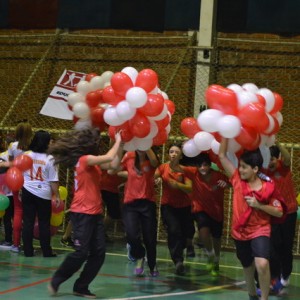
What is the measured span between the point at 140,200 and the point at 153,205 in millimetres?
182

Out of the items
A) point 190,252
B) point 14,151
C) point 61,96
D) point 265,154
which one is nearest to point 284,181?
point 265,154

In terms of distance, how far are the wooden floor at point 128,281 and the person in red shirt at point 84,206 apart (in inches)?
9.9

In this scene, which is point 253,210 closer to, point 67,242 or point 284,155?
point 284,155

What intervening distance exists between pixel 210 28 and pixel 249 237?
565 cm

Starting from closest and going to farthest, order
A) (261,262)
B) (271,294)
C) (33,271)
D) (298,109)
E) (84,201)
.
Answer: (261,262) < (84,201) < (271,294) < (33,271) < (298,109)

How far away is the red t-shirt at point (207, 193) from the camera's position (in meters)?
8.06

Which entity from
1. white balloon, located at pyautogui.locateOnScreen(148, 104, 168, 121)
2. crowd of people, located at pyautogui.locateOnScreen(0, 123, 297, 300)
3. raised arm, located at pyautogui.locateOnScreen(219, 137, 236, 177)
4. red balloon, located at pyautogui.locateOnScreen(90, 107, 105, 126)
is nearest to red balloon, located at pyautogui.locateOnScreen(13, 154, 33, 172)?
crowd of people, located at pyautogui.locateOnScreen(0, 123, 297, 300)

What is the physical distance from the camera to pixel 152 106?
21.6 ft

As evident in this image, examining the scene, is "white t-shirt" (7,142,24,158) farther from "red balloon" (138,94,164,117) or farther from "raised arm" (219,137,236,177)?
"raised arm" (219,137,236,177)

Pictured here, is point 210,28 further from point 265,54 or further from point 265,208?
point 265,208

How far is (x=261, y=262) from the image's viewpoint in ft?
19.9

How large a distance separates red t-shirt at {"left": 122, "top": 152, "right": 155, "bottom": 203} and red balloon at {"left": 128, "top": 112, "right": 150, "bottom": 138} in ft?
3.65

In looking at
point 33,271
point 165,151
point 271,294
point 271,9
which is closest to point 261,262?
point 271,294

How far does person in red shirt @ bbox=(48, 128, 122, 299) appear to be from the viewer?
6.50 metres
